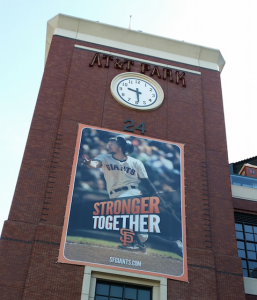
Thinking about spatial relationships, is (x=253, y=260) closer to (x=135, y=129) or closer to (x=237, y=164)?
(x=135, y=129)

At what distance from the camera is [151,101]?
22.8 metres

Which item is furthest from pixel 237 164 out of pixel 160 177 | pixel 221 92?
pixel 160 177

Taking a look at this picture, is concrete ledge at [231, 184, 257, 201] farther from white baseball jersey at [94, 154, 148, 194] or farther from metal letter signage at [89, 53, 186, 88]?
metal letter signage at [89, 53, 186, 88]

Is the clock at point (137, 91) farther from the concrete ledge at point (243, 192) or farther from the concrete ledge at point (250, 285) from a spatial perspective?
the concrete ledge at point (250, 285)

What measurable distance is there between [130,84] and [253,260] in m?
11.1

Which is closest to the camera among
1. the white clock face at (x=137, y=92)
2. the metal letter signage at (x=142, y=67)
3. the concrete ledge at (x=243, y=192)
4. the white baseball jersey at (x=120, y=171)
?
the white baseball jersey at (x=120, y=171)

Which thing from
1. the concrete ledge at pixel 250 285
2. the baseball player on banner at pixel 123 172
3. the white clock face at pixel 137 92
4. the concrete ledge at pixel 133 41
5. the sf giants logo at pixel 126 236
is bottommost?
the concrete ledge at pixel 250 285

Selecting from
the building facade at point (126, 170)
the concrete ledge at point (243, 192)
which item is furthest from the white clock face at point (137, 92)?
the concrete ledge at point (243, 192)

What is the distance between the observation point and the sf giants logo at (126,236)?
56.1 ft

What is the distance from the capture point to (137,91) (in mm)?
23141

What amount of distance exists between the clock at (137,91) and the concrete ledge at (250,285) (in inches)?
380

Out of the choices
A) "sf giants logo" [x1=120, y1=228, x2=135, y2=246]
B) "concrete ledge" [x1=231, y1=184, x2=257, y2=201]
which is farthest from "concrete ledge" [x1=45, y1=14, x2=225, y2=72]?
"sf giants logo" [x1=120, y1=228, x2=135, y2=246]

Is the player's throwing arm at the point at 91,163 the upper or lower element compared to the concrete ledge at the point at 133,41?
lower

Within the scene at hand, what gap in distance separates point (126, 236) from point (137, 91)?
29.4 feet
